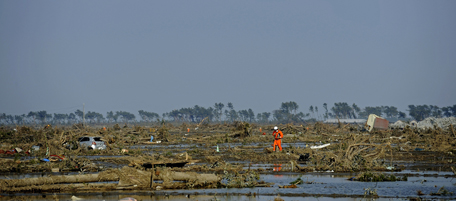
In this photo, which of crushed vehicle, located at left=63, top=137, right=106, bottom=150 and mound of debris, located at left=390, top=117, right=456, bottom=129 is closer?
crushed vehicle, located at left=63, top=137, right=106, bottom=150

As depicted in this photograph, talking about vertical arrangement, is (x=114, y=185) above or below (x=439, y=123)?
below

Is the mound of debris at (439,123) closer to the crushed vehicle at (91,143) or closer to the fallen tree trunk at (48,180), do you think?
the crushed vehicle at (91,143)

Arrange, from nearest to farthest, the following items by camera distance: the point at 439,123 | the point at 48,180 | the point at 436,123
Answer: the point at 48,180 < the point at 436,123 < the point at 439,123

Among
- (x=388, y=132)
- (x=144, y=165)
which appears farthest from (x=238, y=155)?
(x=388, y=132)

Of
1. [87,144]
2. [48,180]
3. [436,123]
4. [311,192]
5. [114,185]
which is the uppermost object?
[436,123]

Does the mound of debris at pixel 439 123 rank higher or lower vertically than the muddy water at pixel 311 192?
higher

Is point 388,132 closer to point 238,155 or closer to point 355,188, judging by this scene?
point 238,155

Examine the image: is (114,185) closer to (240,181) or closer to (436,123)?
(240,181)

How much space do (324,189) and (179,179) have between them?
5.44 meters

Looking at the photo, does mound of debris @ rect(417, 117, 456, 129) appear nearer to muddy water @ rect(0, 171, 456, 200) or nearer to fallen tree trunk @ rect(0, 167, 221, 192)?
muddy water @ rect(0, 171, 456, 200)

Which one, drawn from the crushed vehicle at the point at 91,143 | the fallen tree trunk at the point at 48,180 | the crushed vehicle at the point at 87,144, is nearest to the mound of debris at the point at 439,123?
the crushed vehicle at the point at 91,143

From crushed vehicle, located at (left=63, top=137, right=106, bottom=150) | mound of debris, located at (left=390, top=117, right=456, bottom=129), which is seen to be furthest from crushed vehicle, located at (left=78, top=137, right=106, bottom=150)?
mound of debris, located at (left=390, top=117, right=456, bottom=129)

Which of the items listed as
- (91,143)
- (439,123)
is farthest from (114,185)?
(439,123)

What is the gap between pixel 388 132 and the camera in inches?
2046
